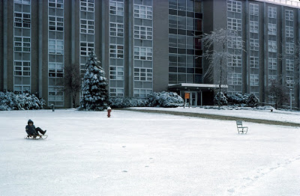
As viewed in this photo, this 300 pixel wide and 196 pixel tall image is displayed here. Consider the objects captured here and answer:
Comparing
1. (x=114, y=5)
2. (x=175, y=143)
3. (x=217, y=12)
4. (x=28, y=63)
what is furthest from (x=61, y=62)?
(x=175, y=143)

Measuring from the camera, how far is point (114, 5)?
46188 millimetres

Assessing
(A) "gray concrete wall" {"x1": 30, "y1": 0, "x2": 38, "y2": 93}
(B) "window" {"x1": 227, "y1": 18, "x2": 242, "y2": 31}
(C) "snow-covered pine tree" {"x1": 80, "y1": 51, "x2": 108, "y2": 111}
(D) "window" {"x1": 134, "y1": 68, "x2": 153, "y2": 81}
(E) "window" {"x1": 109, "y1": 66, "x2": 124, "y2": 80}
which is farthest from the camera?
(B) "window" {"x1": 227, "y1": 18, "x2": 242, "y2": 31}

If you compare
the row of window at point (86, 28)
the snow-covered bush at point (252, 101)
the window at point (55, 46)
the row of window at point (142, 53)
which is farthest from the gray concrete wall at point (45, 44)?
the snow-covered bush at point (252, 101)

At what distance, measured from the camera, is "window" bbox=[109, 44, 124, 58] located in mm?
45812

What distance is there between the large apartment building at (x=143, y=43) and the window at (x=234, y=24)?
0.52 ft

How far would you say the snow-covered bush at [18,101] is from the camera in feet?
116

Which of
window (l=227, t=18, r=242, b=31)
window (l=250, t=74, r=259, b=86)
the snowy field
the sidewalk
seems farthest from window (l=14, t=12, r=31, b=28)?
window (l=250, t=74, r=259, b=86)

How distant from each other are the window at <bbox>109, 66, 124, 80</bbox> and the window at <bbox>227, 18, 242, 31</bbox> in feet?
62.1

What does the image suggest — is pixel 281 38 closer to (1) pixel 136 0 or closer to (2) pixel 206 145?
(1) pixel 136 0

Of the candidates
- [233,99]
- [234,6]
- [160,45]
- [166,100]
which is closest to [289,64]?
[234,6]

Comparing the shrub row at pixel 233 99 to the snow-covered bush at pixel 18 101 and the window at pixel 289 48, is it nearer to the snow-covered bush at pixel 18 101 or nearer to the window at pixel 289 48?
the window at pixel 289 48

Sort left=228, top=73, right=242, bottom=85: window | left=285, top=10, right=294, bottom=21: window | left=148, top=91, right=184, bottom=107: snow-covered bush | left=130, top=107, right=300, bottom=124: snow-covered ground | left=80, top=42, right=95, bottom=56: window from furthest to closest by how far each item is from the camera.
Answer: left=285, top=10, right=294, bottom=21: window → left=228, top=73, right=242, bottom=85: window → left=80, top=42, right=95, bottom=56: window → left=148, top=91, right=184, bottom=107: snow-covered bush → left=130, top=107, right=300, bottom=124: snow-covered ground

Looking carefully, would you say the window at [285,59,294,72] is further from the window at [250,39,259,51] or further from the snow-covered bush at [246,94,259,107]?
the snow-covered bush at [246,94,259,107]

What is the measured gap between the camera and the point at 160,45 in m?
Answer: 48.4
